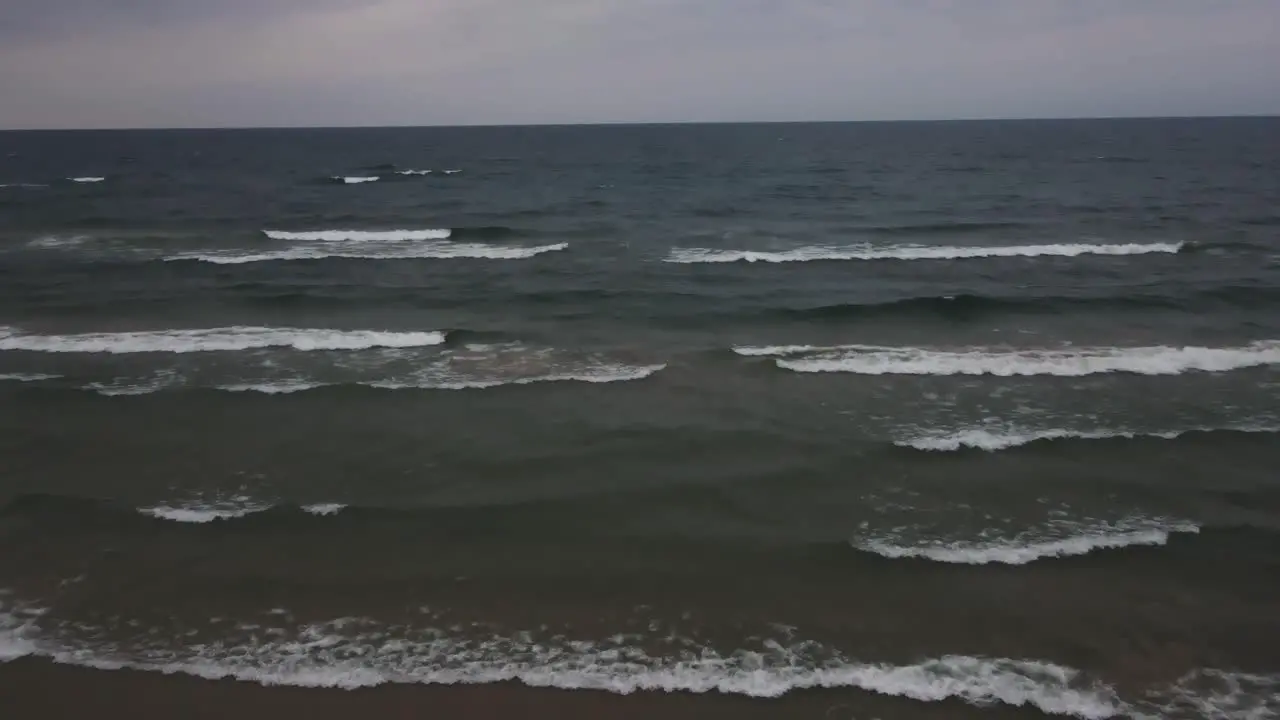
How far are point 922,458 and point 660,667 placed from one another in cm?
519

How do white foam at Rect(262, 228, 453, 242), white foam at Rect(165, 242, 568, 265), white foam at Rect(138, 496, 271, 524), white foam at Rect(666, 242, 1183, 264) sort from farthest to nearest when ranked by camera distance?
white foam at Rect(262, 228, 453, 242), white foam at Rect(165, 242, 568, 265), white foam at Rect(666, 242, 1183, 264), white foam at Rect(138, 496, 271, 524)

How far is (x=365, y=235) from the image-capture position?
27.2 m

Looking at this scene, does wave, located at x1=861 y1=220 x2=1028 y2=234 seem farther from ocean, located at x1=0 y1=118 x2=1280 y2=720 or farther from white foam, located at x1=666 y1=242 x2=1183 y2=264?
ocean, located at x1=0 y1=118 x2=1280 y2=720

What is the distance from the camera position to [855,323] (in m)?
15.9

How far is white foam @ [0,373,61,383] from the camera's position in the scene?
503 inches

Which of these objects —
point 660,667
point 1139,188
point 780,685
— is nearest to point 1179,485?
point 780,685

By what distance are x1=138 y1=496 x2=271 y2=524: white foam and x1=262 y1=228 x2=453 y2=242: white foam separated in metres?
18.8

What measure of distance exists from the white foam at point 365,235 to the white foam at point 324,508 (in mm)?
19073

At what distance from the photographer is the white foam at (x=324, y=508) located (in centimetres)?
859

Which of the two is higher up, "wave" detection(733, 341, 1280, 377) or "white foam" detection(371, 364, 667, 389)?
"wave" detection(733, 341, 1280, 377)

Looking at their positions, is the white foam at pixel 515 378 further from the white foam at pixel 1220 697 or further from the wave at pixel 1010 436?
the white foam at pixel 1220 697

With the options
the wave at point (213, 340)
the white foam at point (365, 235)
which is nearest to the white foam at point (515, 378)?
the wave at point (213, 340)

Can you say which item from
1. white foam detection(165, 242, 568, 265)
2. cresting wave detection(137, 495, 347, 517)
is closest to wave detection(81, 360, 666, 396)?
cresting wave detection(137, 495, 347, 517)

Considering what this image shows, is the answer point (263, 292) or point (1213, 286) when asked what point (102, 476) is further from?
point (1213, 286)
